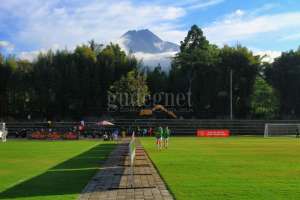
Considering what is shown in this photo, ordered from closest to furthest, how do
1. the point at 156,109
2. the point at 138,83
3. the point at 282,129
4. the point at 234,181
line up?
1. the point at 234,181
2. the point at 282,129
3. the point at 138,83
4. the point at 156,109

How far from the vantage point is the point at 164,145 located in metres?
46.1

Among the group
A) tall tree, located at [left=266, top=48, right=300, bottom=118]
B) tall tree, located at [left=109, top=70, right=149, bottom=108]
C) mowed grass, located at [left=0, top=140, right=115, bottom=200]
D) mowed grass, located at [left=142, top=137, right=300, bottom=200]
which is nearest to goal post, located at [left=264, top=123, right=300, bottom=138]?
tall tree, located at [left=266, top=48, right=300, bottom=118]

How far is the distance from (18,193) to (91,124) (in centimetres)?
6957

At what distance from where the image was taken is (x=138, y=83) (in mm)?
93875

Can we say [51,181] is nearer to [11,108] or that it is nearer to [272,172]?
[272,172]

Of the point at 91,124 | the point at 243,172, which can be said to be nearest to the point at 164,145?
the point at 243,172

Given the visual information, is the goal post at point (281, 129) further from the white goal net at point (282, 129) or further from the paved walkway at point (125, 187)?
the paved walkway at point (125, 187)

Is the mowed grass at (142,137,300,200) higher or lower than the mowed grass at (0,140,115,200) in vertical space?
higher

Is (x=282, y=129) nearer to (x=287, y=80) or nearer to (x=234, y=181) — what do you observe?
(x=287, y=80)

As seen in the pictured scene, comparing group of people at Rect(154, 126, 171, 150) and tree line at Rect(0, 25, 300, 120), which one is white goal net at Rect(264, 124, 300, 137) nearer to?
tree line at Rect(0, 25, 300, 120)

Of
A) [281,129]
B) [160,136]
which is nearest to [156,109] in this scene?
[281,129]

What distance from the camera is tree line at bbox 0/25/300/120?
95.4 m

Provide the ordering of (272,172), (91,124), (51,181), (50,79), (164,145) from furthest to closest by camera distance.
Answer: (50,79) → (91,124) → (164,145) → (272,172) → (51,181)

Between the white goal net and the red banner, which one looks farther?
the white goal net
